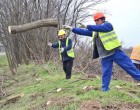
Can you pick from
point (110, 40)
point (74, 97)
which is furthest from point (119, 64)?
point (74, 97)

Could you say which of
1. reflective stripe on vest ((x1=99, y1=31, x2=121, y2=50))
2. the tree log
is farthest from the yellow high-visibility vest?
the tree log

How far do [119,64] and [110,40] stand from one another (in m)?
0.60

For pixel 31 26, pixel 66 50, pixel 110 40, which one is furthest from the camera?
pixel 66 50

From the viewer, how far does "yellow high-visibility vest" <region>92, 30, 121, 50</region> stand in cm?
875

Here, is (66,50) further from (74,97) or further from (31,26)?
(74,97)

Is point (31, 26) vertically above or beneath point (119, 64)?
above

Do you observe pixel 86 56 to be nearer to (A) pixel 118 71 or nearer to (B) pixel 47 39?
(A) pixel 118 71

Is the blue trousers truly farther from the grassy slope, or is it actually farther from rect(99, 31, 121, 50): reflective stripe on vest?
the grassy slope

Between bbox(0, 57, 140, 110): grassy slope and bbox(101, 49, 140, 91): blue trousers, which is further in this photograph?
bbox(101, 49, 140, 91): blue trousers

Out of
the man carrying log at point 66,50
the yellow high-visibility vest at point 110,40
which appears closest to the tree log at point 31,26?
the man carrying log at point 66,50

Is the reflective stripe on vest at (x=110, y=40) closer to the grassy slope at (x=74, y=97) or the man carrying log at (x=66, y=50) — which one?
the grassy slope at (x=74, y=97)

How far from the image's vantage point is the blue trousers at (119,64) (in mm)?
8734

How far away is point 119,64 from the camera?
8820 mm

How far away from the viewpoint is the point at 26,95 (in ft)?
36.6
